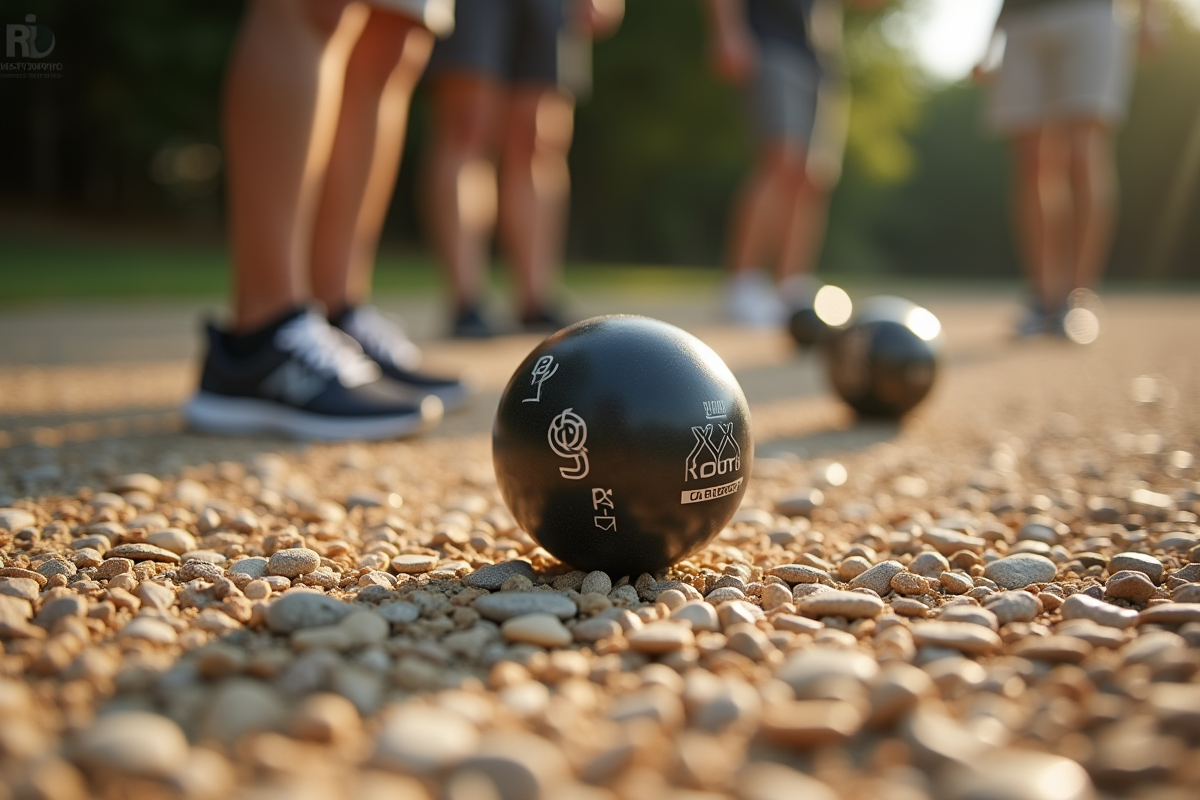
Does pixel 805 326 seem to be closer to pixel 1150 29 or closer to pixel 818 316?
pixel 818 316

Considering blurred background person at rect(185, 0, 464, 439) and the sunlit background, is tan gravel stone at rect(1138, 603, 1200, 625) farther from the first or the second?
the sunlit background

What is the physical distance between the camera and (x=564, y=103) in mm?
6742

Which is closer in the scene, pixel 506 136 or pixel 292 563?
pixel 292 563

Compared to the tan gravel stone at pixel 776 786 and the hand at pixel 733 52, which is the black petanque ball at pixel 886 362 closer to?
the tan gravel stone at pixel 776 786

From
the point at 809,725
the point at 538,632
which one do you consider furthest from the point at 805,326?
the point at 809,725

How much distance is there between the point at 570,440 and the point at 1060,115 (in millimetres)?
6347

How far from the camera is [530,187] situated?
21.4 ft

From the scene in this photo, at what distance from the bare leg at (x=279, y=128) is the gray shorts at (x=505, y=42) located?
2419mm

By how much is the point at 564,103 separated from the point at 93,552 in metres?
5.38

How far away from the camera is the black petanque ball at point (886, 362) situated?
3896 mm

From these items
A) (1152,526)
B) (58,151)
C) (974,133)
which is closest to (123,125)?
(58,151)

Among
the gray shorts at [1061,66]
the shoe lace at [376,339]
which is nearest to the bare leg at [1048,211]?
the gray shorts at [1061,66]

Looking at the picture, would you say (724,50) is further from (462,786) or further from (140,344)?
(462,786)

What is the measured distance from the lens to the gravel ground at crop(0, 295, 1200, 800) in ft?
3.82
